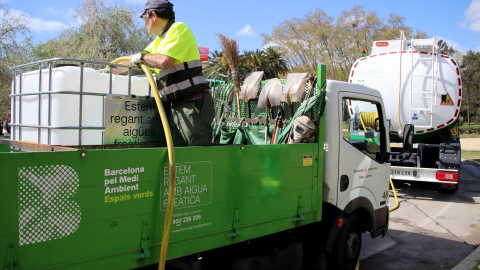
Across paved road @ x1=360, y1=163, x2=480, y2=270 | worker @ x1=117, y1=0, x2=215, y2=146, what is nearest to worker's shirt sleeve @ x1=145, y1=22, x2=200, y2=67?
worker @ x1=117, y1=0, x2=215, y2=146

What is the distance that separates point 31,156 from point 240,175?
1.50m

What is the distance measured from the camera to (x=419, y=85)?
364 inches

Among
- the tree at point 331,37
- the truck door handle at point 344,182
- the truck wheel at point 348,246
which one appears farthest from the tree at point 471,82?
the truck door handle at point 344,182

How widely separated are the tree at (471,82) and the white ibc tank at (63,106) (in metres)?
53.5

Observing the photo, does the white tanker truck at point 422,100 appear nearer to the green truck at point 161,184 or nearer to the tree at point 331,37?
the green truck at point 161,184

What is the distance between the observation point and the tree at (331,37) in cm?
3219

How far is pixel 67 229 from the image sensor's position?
200 cm

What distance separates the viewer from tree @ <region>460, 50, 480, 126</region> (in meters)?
49.5

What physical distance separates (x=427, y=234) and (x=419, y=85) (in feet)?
14.5

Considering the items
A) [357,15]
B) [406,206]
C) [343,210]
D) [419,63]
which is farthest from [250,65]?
[343,210]

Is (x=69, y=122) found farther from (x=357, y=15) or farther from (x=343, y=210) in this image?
(x=357, y=15)

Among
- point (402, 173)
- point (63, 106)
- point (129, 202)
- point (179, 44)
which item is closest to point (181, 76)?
point (179, 44)

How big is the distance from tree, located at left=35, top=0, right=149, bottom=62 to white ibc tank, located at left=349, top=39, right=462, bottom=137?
17746mm

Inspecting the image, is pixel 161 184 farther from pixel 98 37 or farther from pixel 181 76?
pixel 98 37
